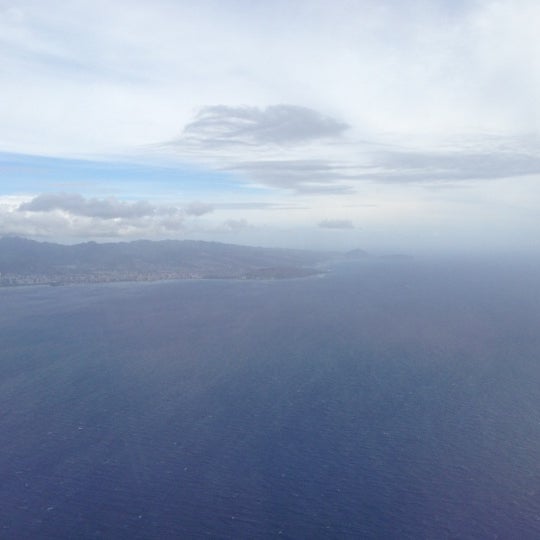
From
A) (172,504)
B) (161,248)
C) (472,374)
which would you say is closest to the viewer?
(172,504)

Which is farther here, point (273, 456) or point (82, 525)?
point (273, 456)

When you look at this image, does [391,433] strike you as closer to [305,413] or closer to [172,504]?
[305,413]

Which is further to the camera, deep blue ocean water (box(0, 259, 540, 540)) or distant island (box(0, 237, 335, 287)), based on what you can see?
distant island (box(0, 237, 335, 287))

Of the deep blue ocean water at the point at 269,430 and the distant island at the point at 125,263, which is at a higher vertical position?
the distant island at the point at 125,263

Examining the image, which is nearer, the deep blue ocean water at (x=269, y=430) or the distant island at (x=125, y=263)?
the deep blue ocean water at (x=269, y=430)

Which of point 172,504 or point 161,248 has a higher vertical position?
point 161,248

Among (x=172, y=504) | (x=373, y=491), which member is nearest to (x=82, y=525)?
(x=172, y=504)
